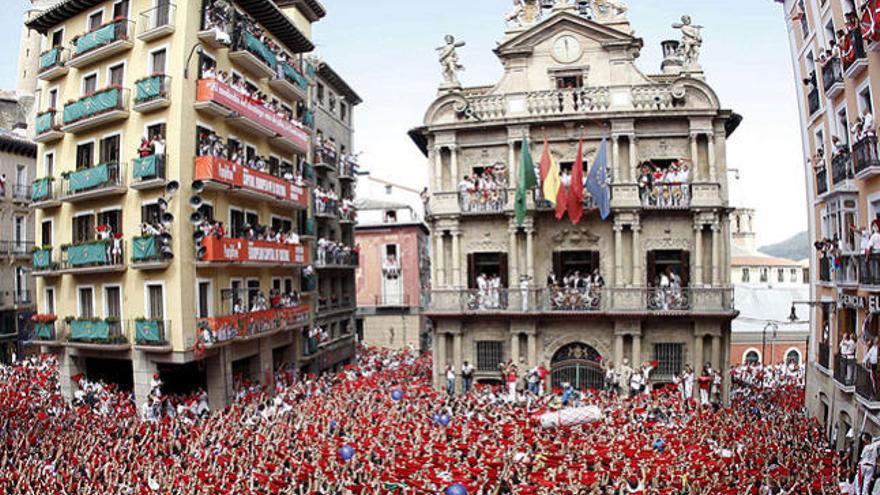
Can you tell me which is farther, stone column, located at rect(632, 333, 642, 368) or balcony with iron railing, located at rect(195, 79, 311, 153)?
stone column, located at rect(632, 333, 642, 368)

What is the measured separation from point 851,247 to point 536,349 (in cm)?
1329

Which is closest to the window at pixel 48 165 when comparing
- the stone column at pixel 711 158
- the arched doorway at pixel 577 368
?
the arched doorway at pixel 577 368

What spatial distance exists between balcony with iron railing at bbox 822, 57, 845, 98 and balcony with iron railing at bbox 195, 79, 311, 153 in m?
20.3

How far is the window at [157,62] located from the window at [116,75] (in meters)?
1.51

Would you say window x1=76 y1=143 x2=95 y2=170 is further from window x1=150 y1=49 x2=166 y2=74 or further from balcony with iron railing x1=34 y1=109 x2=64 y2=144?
window x1=150 y1=49 x2=166 y2=74

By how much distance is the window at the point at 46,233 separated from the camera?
30047 mm

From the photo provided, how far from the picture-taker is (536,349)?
104ft

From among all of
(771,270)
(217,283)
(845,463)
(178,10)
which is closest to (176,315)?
(217,283)

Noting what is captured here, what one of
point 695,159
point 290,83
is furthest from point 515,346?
point 290,83

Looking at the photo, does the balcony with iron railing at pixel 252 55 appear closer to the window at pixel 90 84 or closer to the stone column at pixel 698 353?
the window at pixel 90 84

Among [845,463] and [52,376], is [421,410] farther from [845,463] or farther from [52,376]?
[52,376]

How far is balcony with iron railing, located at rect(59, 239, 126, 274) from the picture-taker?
2644 cm

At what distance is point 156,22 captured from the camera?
2680 centimetres

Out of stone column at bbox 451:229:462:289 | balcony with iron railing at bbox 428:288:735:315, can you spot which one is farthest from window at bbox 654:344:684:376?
stone column at bbox 451:229:462:289
